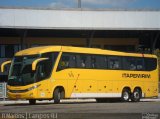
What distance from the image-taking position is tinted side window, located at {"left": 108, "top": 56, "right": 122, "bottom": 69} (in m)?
30.3

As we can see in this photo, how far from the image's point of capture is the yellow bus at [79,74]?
26.3m

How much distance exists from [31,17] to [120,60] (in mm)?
17825

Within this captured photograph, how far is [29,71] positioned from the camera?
86.3 ft

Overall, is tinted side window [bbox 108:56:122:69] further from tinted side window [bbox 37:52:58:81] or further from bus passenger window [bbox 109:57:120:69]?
tinted side window [bbox 37:52:58:81]

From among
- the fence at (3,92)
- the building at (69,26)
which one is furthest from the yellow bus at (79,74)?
the building at (69,26)

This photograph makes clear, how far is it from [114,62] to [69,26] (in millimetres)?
17398

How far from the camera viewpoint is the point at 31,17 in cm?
4681

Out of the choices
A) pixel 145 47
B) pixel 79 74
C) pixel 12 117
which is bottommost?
pixel 12 117

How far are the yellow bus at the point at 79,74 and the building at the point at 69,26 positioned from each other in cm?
1558

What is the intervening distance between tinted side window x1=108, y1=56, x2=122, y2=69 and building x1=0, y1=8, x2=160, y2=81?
17190 mm

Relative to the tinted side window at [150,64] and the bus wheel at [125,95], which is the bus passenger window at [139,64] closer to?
the tinted side window at [150,64]

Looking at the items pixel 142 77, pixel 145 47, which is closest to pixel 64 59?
pixel 142 77

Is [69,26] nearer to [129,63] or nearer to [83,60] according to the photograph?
[129,63]

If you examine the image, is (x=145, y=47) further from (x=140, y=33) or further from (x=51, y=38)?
(x=51, y=38)
